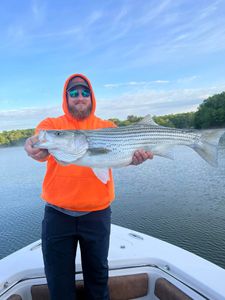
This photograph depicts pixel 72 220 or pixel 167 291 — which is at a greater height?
pixel 72 220

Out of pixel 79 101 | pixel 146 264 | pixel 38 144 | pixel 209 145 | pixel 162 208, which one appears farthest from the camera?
pixel 162 208

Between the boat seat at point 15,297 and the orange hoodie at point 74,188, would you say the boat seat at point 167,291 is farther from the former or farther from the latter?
the boat seat at point 15,297

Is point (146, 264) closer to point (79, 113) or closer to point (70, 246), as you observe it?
point (70, 246)

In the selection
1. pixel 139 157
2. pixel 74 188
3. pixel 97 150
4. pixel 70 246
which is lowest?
pixel 70 246

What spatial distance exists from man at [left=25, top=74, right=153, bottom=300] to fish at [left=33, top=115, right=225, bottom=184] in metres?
0.10

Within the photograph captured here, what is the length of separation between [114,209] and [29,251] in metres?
10.5

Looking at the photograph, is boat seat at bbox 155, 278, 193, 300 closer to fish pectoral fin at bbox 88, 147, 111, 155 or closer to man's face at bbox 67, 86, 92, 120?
fish pectoral fin at bbox 88, 147, 111, 155

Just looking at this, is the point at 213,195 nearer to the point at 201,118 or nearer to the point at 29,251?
the point at 29,251

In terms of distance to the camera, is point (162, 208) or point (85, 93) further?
point (162, 208)

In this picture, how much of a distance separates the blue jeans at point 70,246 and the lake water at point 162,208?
6579mm

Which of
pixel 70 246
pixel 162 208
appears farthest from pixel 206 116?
pixel 70 246

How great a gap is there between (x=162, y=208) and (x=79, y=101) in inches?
458

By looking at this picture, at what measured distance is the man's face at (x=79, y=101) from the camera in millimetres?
3641

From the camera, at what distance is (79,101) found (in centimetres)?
Result: 363
